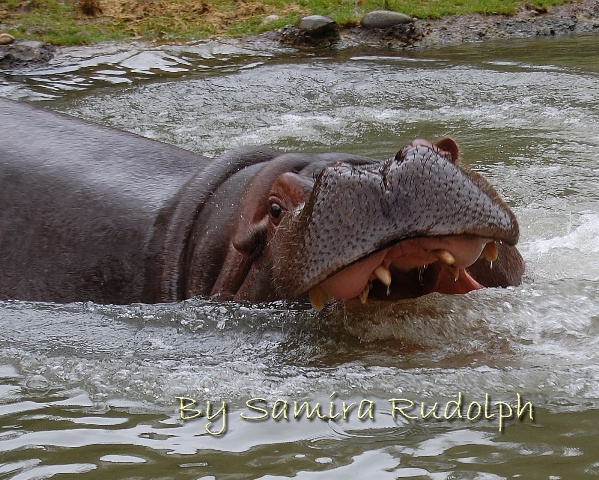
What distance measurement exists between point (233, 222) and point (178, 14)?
1008cm

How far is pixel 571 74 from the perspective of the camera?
8844 mm

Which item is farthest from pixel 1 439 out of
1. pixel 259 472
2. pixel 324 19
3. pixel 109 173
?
pixel 324 19

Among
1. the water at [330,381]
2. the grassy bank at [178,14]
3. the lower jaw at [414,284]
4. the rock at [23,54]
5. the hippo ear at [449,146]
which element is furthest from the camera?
the grassy bank at [178,14]

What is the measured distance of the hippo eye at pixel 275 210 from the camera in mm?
3061

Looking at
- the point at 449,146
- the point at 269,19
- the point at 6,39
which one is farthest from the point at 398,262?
the point at 269,19

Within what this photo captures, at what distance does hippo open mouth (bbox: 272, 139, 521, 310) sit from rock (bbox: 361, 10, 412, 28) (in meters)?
9.67

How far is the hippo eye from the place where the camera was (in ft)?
10.0

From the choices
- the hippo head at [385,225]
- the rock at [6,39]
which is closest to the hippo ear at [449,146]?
the hippo head at [385,225]

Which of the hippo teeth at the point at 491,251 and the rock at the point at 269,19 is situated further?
the rock at the point at 269,19

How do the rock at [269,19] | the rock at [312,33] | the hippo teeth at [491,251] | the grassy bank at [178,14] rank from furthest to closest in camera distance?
1. the rock at [269,19]
2. the grassy bank at [178,14]
3. the rock at [312,33]
4. the hippo teeth at [491,251]

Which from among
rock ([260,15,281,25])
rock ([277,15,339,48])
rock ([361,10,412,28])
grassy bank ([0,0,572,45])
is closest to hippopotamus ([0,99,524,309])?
rock ([277,15,339,48])

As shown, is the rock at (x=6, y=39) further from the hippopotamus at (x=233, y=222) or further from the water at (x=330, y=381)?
the water at (x=330, y=381)

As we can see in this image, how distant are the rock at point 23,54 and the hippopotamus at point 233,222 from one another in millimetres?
6564

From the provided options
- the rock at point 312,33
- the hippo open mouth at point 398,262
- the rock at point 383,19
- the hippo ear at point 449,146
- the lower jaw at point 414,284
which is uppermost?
the rock at point 383,19
